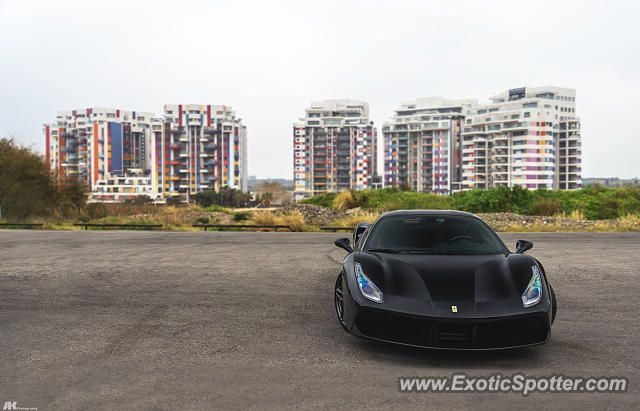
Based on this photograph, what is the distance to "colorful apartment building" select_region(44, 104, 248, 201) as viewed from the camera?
15100cm

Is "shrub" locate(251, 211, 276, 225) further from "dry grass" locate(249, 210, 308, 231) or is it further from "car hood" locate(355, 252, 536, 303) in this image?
"car hood" locate(355, 252, 536, 303)

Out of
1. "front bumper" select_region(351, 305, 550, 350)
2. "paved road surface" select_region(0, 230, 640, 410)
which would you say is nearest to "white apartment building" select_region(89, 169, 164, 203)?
"paved road surface" select_region(0, 230, 640, 410)

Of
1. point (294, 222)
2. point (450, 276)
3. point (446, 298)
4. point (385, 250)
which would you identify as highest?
point (385, 250)

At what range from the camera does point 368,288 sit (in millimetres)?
4953

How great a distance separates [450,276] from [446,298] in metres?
0.36

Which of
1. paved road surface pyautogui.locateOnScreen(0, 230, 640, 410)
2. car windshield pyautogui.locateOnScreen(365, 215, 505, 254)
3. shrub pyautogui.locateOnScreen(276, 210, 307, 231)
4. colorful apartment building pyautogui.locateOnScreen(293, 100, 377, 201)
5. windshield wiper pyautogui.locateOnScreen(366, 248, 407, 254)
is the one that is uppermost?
colorful apartment building pyautogui.locateOnScreen(293, 100, 377, 201)

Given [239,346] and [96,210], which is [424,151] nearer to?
[96,210]

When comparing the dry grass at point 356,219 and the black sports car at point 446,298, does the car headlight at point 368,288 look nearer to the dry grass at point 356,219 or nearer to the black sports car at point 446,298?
the black sports car at point 446,298

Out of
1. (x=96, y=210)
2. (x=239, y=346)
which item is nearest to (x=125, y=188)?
(x=96, y=210)

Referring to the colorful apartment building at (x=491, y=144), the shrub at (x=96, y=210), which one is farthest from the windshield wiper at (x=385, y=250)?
the colorful apartment building at (x=491, y=144)

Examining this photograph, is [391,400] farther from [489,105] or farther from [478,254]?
[489,105]

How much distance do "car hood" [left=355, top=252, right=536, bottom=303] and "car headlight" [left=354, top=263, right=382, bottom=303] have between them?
5 centimetres

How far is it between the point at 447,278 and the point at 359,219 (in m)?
20.1

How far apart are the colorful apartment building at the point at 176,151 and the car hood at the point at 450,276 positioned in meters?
143
